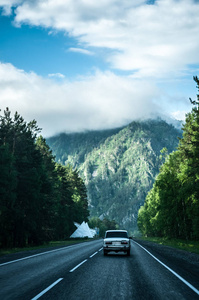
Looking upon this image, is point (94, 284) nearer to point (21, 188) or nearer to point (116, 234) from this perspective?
point (116, 234)

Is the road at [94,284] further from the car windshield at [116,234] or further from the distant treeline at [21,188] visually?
the distant treeline at [21,188]

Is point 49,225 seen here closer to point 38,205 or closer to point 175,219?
point 38,205

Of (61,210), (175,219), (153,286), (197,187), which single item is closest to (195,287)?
(153,286)

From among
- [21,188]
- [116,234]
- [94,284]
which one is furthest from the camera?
[21,188]

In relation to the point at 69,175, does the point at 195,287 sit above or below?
below

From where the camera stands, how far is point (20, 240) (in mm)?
37531

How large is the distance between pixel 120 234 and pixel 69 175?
71483 mm

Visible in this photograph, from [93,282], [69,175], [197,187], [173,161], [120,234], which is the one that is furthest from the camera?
[69,175]

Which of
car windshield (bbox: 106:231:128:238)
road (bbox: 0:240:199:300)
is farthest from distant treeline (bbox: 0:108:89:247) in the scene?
road (bbox: 0:240:199:300)

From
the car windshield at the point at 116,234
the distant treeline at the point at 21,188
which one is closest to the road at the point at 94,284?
the car windshield at the point at 116,234

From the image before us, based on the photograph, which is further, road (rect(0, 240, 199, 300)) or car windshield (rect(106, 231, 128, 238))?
car windshield (rect(106, 231, 128, 238))

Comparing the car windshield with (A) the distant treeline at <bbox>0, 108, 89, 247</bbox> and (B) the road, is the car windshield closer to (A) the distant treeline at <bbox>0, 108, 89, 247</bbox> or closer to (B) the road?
(B) the road

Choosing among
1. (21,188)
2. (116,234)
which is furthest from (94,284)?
(21,188)

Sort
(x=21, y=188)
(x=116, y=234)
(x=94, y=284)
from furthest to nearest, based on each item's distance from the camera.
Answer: (x=21, y=188) < (x=116, y=234) < (x=94, y=284)
